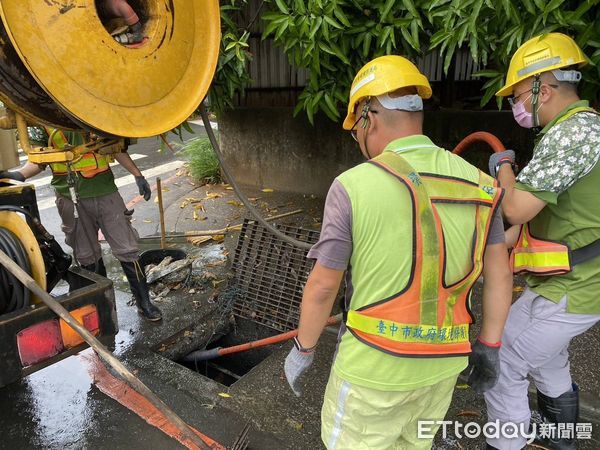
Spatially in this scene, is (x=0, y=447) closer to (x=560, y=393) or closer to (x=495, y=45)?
(x=560, y=393)

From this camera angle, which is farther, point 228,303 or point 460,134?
point 460,134

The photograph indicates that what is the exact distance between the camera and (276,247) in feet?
13.1

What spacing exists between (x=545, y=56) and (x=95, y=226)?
336 centimetres

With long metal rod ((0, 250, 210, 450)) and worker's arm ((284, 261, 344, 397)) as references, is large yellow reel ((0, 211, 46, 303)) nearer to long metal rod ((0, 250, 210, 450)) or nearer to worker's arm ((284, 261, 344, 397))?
long metal rod ((0, 250, 210, 450))

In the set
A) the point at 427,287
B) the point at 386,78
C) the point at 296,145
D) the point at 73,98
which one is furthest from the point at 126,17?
Answer: the point at 296,145

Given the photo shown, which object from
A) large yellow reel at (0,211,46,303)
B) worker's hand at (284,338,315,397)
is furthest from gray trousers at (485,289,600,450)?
large yellow reel at (0,211,46,303)

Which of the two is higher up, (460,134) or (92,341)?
(460,134)

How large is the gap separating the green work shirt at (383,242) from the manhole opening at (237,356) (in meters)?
2.31

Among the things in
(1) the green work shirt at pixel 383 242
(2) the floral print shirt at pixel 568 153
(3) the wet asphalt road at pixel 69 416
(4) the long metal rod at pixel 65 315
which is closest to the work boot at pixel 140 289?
(3) the wet asphalt road at pixel 69 416

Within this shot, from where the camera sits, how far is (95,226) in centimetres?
378

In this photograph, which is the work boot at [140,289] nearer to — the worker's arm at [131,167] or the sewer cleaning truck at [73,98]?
the worker's arm at [131,167]

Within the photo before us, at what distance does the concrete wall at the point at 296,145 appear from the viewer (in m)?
5.57

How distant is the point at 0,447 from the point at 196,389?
1124mm

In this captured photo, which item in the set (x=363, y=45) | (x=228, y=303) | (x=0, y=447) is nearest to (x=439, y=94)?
(x=363, y=45)
